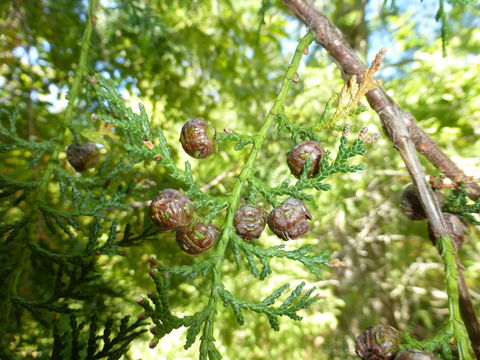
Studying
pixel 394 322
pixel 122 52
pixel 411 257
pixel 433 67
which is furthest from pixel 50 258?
pixel 394 322

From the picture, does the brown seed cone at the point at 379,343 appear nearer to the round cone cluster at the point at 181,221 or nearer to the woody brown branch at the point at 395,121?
the woody brown branch at the point at 395,121

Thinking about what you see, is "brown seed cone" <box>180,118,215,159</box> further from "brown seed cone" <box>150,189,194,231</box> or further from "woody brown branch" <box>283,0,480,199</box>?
"woody brown branch" <box>283,0,480,199</box>

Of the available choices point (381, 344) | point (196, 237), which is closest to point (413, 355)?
point (381, 344)

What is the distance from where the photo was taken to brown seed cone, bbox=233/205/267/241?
1417 mm

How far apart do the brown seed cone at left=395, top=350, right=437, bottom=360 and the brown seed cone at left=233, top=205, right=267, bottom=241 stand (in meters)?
0.69

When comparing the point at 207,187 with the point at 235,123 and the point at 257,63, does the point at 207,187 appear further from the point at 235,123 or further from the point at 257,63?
the point at 257,63

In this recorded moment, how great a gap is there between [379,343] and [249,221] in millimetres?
695

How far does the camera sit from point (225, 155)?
4.55 metres

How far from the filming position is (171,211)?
132 centimetres

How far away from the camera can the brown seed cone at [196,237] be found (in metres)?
1.37

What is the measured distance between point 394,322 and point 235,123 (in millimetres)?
6937

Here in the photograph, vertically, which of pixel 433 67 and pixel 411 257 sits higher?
pixel 433 67

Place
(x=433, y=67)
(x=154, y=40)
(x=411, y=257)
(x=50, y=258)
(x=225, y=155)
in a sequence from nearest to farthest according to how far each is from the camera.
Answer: (x=50, y=258) < (x=433, y=67) < (x=154, y=40) < (x=225, y=155) < (x=411, y=257)

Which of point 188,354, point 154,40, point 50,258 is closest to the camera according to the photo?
point 50,258
